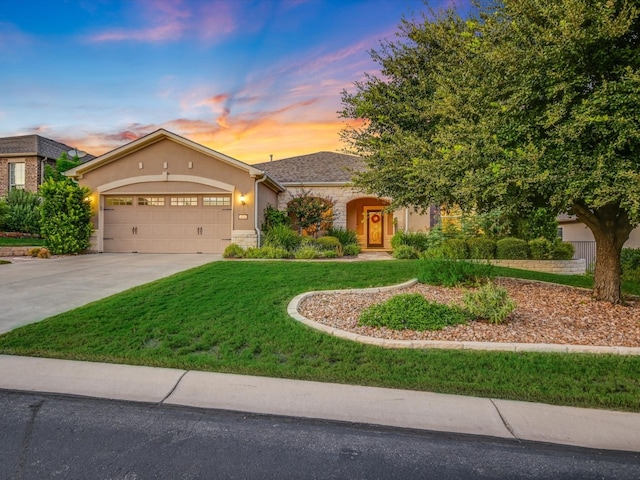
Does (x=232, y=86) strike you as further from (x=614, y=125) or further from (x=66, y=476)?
(x=66, y=476)

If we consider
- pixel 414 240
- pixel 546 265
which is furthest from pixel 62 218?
pixel 546 265

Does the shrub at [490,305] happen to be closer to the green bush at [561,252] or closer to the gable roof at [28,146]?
the green bush at [561,252]

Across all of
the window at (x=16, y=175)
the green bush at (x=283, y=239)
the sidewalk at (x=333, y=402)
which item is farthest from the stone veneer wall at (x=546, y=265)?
the window at (x=16, y=175)

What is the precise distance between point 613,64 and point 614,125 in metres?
1.15

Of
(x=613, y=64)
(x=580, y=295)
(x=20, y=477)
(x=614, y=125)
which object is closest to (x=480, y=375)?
(x=614, y=125)

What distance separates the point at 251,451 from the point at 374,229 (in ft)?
61.1

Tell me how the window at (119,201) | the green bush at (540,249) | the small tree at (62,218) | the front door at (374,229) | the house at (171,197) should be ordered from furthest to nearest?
the front door at (374,229) < the window at (119,201) < the house at (171,197) < the small tree at (62,218) < the green bush at (540,249)

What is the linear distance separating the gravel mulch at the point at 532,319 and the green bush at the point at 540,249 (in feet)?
15.8

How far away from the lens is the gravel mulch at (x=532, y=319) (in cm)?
489

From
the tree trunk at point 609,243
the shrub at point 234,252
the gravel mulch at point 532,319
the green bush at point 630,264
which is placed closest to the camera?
the gravel mulch at point 532,319

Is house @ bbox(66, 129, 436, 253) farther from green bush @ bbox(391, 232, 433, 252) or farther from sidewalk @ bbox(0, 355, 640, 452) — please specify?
sidewalk @ bbox(0, 355, 640, 452)

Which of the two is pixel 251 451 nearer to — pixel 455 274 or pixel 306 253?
pixel 455 274

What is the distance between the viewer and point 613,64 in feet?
16.0

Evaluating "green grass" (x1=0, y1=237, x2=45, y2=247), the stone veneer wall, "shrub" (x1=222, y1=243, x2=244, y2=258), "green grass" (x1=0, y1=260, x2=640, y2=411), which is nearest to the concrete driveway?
"green grass" (x1=0, y1=260, x2=640, y2=411)
